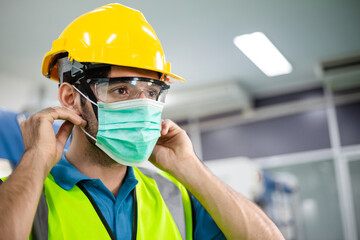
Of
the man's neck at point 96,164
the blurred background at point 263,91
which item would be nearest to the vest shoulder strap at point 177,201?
the man's neck at point 96,164

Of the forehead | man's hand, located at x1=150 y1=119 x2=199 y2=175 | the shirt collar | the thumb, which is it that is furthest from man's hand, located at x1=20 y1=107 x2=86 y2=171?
man's hand, located at x1=150 y1=119 x2=199 y2=175

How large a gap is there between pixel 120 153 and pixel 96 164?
0.42 ft

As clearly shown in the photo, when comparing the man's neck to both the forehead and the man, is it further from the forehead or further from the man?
the forehead

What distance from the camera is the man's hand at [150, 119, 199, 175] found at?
1.71 meters

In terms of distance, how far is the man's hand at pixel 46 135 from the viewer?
1.38 meters

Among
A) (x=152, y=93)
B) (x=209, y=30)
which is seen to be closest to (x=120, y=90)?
(x=152, y=93)

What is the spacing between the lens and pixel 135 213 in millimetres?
1549

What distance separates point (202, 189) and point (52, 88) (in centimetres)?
634

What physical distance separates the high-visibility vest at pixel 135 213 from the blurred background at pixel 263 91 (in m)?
3.26

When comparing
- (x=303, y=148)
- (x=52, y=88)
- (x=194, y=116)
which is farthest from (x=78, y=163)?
(x=194, y=116)

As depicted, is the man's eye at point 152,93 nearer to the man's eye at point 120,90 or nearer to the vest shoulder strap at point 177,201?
the man's eye at point 120,90

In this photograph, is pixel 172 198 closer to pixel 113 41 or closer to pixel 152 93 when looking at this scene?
pixel 152 93

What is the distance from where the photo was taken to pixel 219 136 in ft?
28.4

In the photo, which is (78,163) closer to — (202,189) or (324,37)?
(202,189)
